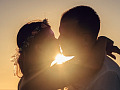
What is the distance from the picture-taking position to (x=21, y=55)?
310 centimetres

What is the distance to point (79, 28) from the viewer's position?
2584mm

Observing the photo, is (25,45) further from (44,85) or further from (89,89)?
(89,89)

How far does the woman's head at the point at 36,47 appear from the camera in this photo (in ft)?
9.53

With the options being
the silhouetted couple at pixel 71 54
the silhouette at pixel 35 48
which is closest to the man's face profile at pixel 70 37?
the silhouetted couple at pixel 71 54

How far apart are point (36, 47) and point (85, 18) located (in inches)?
32.1

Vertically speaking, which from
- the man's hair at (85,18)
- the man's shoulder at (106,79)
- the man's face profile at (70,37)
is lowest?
the man's shoulder at (106,79)

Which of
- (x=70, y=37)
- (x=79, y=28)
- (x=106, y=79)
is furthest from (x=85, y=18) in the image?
(x=106, y=79)

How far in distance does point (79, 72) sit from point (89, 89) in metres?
0.24

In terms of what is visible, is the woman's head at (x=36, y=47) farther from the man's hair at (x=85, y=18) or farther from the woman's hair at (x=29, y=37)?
the man's hair at (x=85, y=18)

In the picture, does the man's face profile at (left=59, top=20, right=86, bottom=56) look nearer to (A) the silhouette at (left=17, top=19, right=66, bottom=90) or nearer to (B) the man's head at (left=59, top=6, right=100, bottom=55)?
(B) the man's head at (left=59, top=6, right=100, bottom=55)

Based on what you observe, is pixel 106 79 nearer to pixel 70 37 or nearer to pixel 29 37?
pixel 70 37

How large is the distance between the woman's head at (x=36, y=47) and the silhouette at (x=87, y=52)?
200mm

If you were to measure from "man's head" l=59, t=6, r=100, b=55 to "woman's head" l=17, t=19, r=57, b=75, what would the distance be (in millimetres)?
201

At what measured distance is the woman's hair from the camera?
2.96 metres
